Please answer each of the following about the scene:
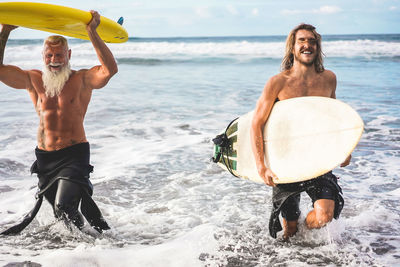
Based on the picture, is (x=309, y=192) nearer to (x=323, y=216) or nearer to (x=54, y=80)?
(x=323, y=216)

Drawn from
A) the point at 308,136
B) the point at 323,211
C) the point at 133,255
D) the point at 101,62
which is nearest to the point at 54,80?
the point at 101,62

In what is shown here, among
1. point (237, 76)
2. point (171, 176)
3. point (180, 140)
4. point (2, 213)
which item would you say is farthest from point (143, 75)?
point (2, 213)

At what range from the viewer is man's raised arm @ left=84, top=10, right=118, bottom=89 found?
3.27 meters

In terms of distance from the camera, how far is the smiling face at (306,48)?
3199 mm

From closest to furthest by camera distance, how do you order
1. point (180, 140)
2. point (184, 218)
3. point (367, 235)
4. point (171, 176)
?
point (367, 235), point (184, 218), point (171, 176), point (180, 140)

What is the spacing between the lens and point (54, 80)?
11.2 feet

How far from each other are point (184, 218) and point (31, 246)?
147cm

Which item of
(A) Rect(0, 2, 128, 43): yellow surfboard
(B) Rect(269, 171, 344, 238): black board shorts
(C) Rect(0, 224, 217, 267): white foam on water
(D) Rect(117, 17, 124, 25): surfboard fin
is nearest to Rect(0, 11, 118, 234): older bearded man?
(A) Rect(0, 2, 128, 43): yellow surfboard

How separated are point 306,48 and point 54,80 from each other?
199 centimetres

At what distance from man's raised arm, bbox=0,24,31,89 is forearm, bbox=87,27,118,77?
2.18 feet

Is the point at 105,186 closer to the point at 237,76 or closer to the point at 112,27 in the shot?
the point at 112,27

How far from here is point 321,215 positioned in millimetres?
3184

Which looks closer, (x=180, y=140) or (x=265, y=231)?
(x=265, y=231)

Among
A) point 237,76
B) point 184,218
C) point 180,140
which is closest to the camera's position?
point 184,218
